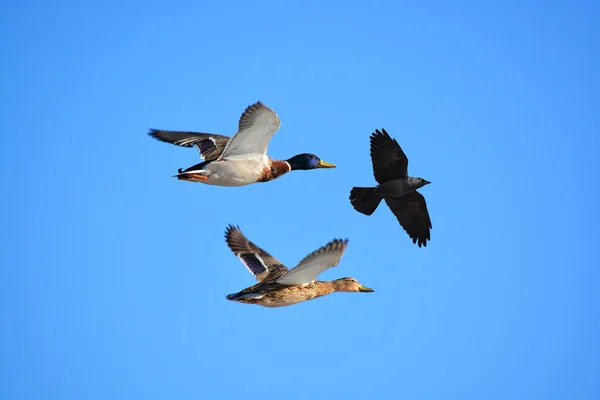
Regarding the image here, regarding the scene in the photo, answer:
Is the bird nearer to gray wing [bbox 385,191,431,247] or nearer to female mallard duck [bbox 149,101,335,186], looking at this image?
gray wing [bbox 385,191,431,247]

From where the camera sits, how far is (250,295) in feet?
40.3

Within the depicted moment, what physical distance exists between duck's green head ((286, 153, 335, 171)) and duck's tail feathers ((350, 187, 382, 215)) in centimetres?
76

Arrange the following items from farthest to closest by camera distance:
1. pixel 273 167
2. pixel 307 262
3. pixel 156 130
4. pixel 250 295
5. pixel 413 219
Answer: pixel 413 219 < pixel 156 130 < pixel 273 167 < pixel 250 295 < pixel 307 262

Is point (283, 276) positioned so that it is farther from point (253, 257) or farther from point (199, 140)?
point (199, 140)

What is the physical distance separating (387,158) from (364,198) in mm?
813

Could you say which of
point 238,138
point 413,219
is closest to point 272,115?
point 238,138

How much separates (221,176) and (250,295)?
1.84 m

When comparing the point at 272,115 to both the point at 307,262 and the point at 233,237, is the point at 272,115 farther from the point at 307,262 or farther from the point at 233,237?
the point at 233,237

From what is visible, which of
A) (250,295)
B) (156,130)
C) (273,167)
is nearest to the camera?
(250,295)

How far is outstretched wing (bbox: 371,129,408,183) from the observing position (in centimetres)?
1469

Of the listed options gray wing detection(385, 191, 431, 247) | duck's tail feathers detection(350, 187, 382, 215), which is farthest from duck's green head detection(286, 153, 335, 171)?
gray wing detection(385, 191, 431, 247)

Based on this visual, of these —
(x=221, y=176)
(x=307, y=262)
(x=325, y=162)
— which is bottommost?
(x=307, y=262)

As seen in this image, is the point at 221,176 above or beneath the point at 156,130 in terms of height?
beneath

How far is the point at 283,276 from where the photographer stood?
12.2 metres
